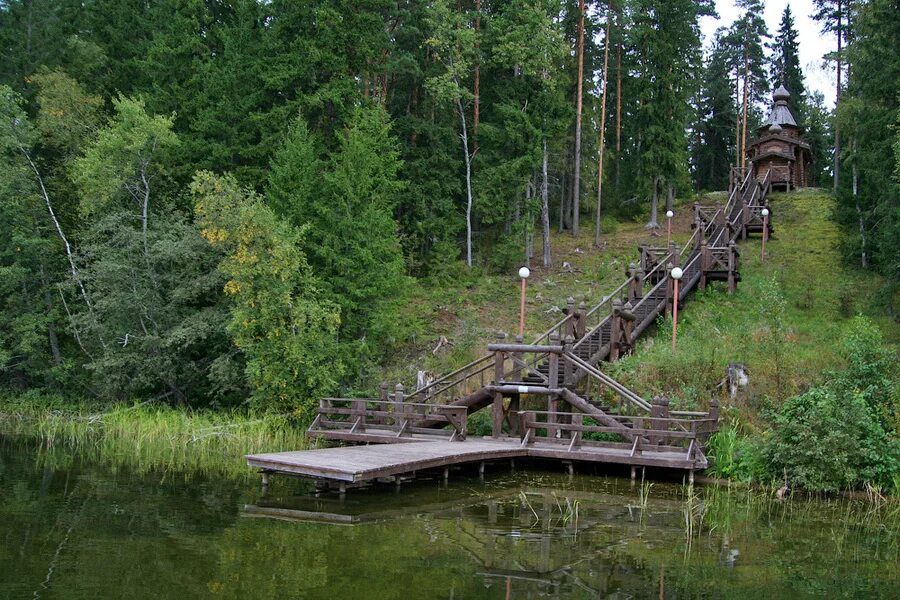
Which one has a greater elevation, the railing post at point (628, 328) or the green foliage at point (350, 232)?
the green foliage at point (350, 232)

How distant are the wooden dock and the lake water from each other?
0.70m

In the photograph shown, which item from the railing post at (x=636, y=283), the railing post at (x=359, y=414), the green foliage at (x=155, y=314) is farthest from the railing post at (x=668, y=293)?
the green foliage at (x=155, y=314)

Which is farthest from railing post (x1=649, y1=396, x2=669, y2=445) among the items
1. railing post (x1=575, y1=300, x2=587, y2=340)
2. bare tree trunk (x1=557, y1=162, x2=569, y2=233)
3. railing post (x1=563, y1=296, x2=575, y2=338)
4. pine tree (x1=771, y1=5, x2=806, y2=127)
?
pine tree (x1=771, y1=5, x2=806, y2=127)

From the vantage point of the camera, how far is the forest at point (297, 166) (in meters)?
23.8

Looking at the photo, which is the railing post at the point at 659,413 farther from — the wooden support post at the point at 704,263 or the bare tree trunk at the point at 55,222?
the bare tree trunk at the point at 55,222

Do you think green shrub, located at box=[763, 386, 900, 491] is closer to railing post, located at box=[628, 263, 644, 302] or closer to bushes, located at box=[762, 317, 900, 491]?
bushes, located at box=[762, 317, 900, 491]

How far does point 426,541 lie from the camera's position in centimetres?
1111

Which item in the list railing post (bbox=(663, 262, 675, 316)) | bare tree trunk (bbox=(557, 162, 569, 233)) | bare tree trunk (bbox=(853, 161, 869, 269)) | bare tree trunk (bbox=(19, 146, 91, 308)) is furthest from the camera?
bare tree trunk (bbox=(557, 162, 569, 233))

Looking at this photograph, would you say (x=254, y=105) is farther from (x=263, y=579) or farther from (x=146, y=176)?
(x=263, y=579)

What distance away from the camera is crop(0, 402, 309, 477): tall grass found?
61.1ft

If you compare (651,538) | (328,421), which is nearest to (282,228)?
(328,421)

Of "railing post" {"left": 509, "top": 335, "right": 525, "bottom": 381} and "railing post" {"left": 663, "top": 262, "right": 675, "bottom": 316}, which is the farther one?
"railing post" {"left": 663, "top": 262, "right": 675, "bottom": 316}

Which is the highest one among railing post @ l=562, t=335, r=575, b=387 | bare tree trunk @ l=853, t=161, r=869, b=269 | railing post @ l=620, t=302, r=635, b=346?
bare tree trunk @ l=853, t=161, r=869, b=269

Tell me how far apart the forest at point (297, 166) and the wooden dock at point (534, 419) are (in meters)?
3.27
